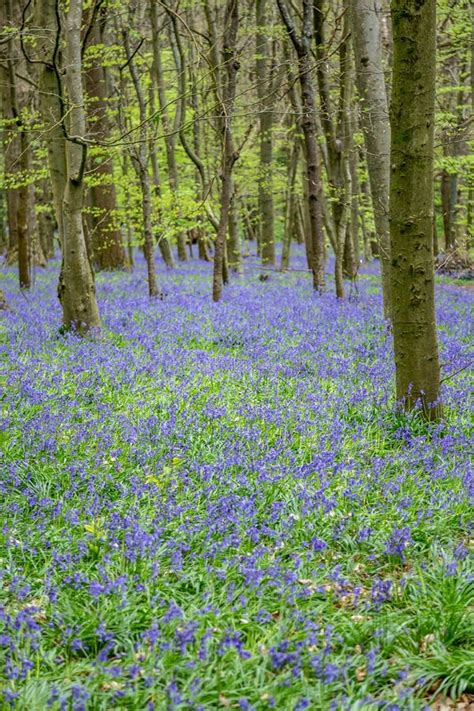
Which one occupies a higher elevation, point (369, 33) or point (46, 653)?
point (369, 33)

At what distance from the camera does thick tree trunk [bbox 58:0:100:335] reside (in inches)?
366

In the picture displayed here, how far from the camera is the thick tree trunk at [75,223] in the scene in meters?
9.30

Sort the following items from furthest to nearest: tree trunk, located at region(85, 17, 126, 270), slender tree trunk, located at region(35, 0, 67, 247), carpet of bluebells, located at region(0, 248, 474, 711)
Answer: tree trunk, located at region(85, 17, 126, 270), slender tree trunk, located at region(35, 0, 67, 247), carpet of bluebells, located at region(0, 248, 474, 711)

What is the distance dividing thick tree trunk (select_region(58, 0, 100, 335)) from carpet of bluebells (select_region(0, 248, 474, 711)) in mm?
1623

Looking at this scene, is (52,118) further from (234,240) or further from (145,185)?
(234,240)

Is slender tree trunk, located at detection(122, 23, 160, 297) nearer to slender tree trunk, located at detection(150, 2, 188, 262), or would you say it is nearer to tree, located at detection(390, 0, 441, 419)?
slender tree trunk, located at detection(150, 2, 188, 262)

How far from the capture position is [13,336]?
367 inches

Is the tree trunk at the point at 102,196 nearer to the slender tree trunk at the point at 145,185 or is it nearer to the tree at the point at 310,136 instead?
the slender tree trunk at the point at 145,185

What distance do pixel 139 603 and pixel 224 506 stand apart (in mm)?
1056

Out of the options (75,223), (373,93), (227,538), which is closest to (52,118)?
(75,223)

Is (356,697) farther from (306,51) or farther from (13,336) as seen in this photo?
(306,51)

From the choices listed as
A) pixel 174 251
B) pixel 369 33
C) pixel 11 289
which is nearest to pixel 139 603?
pixel 369 33

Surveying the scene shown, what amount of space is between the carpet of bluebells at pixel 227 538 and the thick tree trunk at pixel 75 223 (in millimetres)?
1623

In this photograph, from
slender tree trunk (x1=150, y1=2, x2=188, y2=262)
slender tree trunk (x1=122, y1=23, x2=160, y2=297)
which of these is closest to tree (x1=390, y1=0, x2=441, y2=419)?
slender tree trunk (x1=150, y1=2, x2=188, y2=262)
